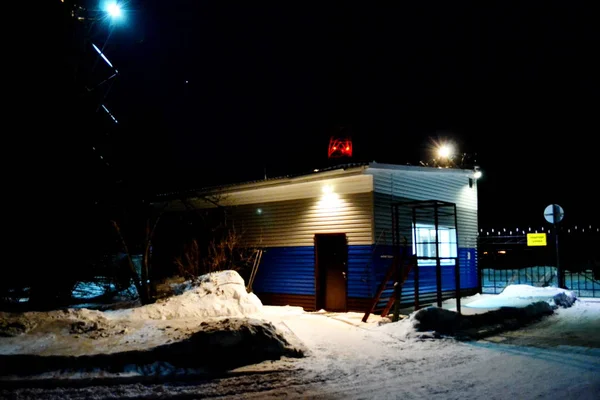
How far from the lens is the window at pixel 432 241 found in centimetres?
1611

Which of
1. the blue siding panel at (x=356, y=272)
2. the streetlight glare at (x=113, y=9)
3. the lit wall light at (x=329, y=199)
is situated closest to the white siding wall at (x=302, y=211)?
the lit wall light at (x=329, y=199)

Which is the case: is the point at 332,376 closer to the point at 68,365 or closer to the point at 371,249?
the point at 68,365

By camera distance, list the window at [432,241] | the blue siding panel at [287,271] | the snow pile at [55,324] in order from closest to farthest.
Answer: the snow pile at [55,324] → the blue siding panel at [287,271] → the window at [432,241]

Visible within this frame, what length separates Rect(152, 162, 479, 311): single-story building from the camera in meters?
14.6

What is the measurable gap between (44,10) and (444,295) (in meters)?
14.0

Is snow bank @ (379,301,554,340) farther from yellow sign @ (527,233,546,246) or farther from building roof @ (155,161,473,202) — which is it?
yellow sign @ (527,233,546,246)

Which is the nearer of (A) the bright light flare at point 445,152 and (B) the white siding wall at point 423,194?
(B) the white siding wall at point 423,194

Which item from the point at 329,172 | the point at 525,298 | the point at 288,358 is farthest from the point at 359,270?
the point at 288,358

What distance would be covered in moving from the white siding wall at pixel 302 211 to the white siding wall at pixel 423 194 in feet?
1.33

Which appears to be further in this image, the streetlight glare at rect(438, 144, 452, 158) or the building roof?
the streetlight glare at rect(438, 144, 452, 158)

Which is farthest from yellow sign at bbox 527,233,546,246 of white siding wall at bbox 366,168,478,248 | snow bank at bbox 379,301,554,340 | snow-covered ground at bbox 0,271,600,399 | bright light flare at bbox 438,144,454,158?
snow-covered ground at bbox 0,271,600,399

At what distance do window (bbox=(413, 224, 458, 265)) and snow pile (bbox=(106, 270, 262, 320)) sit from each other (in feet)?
17.6

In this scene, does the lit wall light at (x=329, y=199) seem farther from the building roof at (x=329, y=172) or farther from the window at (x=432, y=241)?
the window at (x=432, y=241)

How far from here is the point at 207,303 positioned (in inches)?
521
